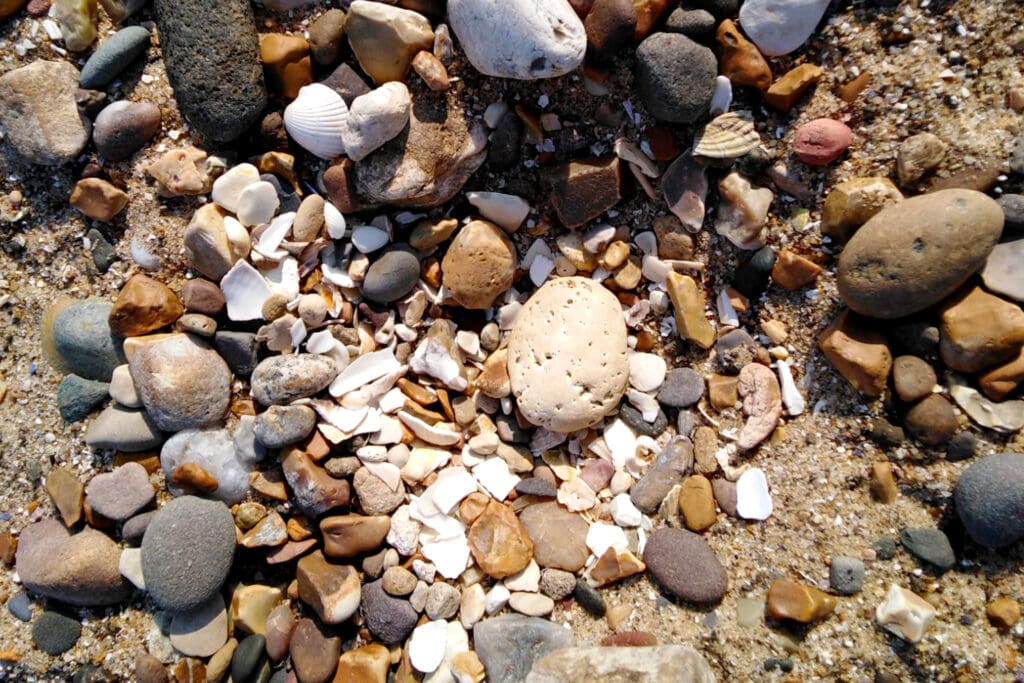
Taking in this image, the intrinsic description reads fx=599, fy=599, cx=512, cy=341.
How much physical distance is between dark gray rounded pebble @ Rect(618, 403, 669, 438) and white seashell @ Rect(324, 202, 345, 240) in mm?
1421

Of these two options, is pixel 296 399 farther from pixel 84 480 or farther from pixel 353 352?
pixel 84 480

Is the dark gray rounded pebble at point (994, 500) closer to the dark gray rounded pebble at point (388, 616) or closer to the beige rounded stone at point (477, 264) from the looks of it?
the beige rounded stone at point (477, 264)

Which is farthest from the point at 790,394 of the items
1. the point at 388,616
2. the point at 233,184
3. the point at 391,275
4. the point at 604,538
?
the point at 233,184

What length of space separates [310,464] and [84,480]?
94 centimetres

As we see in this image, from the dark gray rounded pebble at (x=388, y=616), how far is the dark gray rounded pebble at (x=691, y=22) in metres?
2.46

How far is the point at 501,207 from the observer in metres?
2.54

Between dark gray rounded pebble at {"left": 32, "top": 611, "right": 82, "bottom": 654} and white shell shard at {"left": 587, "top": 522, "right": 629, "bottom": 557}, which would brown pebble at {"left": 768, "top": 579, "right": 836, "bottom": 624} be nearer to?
white shell shard at {"left": 587, "top": 522, "right": 629, "bottom": 557}

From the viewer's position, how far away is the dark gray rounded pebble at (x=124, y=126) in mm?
2314

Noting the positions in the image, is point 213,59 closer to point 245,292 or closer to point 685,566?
point 245,292

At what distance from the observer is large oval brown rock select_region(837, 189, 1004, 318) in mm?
1989

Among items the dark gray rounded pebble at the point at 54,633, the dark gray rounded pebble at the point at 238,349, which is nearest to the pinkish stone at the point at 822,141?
the dark gray rounded pebble at the point at 238,349

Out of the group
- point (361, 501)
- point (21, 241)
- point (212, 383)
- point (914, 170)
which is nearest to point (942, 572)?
→ point (914, 170)

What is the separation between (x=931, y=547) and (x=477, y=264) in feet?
6.42

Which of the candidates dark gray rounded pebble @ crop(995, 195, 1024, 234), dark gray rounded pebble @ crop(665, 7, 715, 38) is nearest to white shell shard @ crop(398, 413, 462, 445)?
dark gray rounded pebble @ crop(665, 7, 715, 38)
